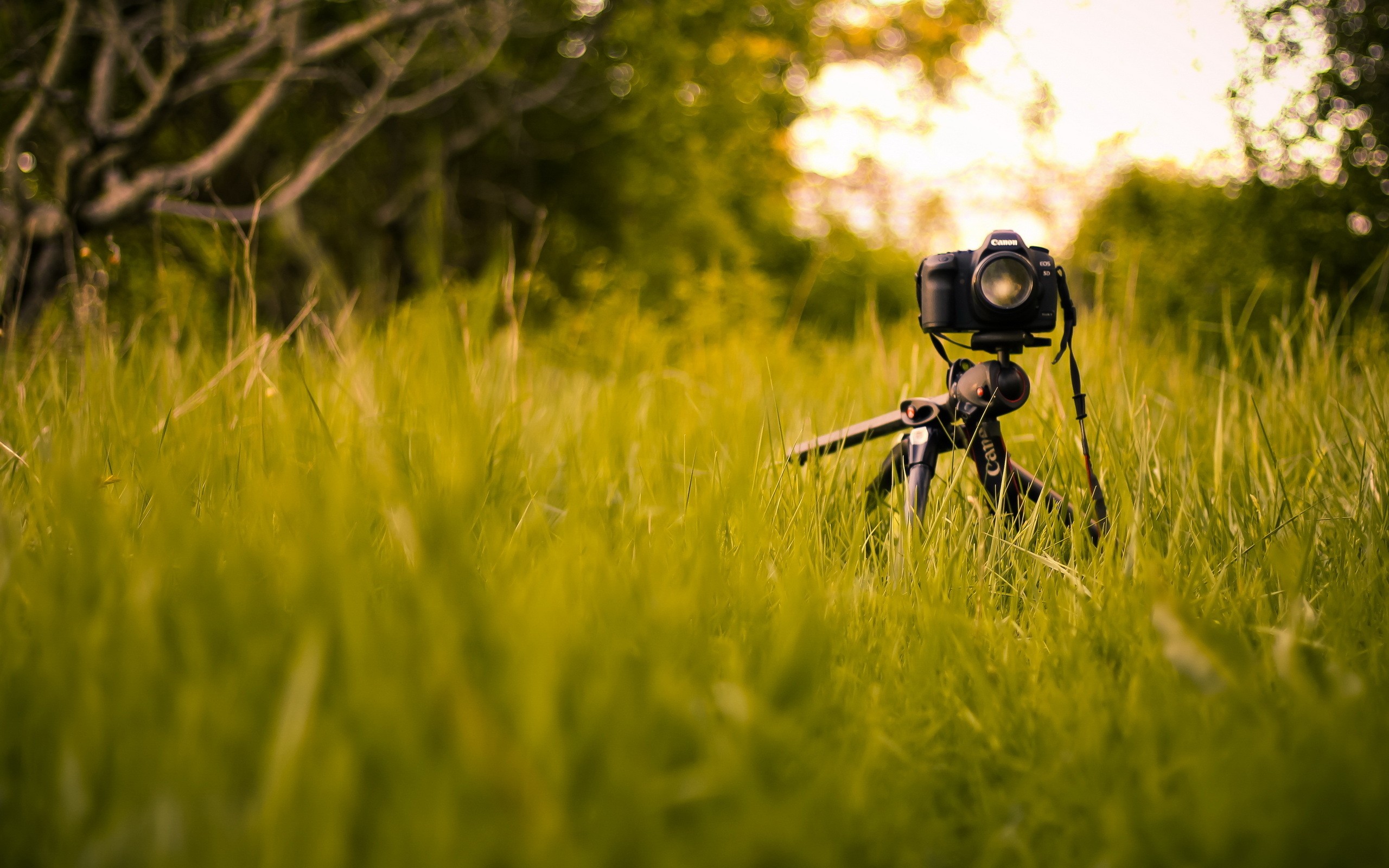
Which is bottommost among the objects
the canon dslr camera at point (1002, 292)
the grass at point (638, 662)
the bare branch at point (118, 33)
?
the grass at point (638, 662)

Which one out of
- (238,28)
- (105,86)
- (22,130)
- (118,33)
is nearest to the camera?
(22,130)

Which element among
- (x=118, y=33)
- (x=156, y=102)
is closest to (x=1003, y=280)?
(x=156, y=102)

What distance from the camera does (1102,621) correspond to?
39.4 inches

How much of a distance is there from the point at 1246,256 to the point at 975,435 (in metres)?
4.75

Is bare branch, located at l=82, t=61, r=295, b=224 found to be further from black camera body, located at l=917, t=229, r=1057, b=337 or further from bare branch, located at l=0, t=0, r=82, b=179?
black camera body, located at l=917, t=229, r=1057, b=337

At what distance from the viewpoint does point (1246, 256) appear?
480cm

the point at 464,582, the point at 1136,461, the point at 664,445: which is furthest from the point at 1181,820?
the point at 1136,461

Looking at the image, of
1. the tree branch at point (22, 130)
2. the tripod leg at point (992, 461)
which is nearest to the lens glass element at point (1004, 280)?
the tripod leg at point (992, 461)

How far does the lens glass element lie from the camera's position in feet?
4.40

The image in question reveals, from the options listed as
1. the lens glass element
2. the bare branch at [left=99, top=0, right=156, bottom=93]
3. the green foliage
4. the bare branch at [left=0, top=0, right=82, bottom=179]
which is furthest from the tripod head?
the bare branch at [left=99, top=0, right=156, bottom=93]

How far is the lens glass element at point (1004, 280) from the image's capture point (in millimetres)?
1342

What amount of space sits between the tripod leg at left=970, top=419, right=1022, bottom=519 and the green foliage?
7.78 ft

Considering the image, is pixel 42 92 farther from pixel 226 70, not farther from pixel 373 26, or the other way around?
pixel 373 26

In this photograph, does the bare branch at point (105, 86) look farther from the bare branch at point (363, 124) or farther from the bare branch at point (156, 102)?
the bare branch at point (363, 124)
